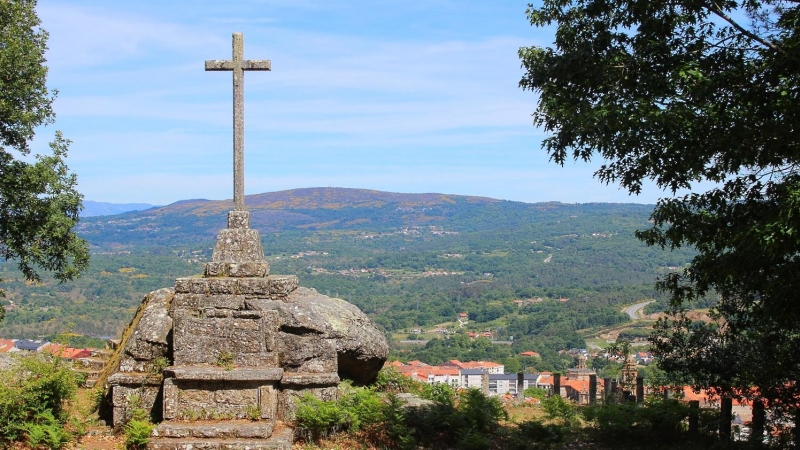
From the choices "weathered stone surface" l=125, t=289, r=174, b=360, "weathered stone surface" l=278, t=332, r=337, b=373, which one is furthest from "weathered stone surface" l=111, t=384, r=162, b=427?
"weathered stone surface" l=278, t=332, r=337, b=373

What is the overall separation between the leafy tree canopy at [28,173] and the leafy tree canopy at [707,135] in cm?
1042

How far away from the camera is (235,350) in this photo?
10523mm

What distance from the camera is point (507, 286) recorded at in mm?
141875

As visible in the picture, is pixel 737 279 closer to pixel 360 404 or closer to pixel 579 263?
pixel 360 404

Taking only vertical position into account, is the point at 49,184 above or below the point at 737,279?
above

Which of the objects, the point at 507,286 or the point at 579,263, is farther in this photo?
the point at 579,263

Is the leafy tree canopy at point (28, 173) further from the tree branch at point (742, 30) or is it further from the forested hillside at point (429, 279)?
the forested hillside at point (429, 279)

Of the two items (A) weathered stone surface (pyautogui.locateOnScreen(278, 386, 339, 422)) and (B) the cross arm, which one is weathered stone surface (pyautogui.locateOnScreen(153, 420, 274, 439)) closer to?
(A) weathered stone surface (pyautogui.locateOnScreen(278, 386, 339, 422))

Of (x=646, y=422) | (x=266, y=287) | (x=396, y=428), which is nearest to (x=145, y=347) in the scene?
(x=266, y=287)

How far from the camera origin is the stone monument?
10148 mm

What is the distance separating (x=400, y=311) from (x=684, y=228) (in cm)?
Answer: 10428

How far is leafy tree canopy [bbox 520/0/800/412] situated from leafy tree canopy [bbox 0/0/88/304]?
10.4m

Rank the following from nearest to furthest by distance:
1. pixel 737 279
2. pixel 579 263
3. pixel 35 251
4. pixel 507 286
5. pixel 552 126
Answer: pixel 737 279 < pixel 552 126 < pixel 35 251 < pixel 507 286 < pixel 579 263

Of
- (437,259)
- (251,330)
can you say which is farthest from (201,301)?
(437,259)
